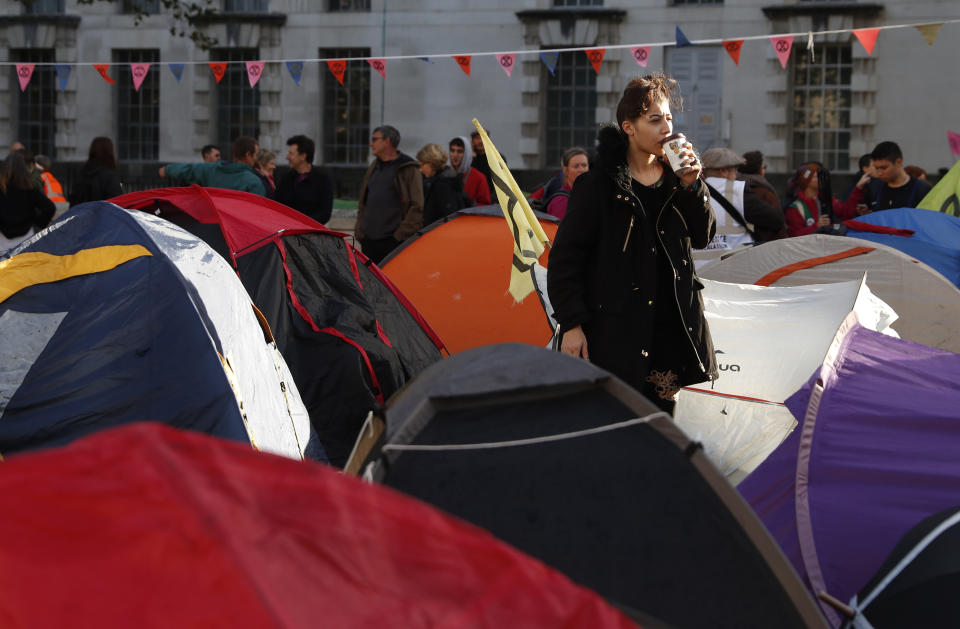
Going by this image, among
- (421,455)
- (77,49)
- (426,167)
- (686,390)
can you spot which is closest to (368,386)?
(686,390)

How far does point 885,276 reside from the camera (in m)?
7.21

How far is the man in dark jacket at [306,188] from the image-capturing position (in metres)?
9.45

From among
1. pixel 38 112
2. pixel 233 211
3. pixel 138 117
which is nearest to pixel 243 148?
pixel 233 211

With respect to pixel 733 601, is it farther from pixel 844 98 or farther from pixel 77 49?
pixel 77 49

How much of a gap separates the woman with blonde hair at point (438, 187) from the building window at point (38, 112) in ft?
54.4

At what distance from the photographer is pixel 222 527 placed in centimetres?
174

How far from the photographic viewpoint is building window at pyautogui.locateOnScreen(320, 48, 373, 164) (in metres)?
23.3

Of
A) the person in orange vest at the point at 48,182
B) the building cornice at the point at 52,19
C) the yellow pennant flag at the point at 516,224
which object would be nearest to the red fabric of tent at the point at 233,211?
the yellow pennant flag at the point at 516,224

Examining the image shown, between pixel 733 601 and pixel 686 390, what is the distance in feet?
9.99

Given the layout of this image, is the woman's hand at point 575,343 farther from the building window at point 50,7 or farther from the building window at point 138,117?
the building window at point 50,7

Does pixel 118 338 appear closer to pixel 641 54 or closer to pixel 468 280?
pixel 468 280

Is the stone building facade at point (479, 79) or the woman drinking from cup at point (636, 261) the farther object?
the stone building facade at point (479, 79)

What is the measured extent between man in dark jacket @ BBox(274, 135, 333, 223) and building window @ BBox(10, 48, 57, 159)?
55.1 ft

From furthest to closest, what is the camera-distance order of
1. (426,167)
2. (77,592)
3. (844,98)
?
(844,98), (426,167), (77,592)
